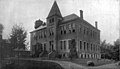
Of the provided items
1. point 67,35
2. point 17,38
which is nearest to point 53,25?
point 67,35

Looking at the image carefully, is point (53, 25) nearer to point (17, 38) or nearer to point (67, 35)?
point (67, 35)

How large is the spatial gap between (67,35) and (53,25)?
12.8 feet

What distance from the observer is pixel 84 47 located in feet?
68.9

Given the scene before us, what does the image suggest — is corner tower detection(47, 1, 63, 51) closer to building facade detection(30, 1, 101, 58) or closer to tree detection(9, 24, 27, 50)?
building facade detection(30, 1, 101, 58)

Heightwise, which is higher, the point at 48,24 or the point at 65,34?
the point at 48,24

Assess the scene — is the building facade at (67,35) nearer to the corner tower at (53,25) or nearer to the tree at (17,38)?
the corner tower at (53,25)

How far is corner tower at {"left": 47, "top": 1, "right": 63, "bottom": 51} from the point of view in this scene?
22.1m

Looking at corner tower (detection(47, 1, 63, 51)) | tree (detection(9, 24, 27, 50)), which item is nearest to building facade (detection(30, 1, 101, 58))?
corner tower (detection(47, 1, 63, 51))

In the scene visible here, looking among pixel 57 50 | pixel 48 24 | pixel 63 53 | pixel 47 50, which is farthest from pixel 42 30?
pixel 63 53

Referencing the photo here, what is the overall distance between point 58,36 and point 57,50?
2682mm

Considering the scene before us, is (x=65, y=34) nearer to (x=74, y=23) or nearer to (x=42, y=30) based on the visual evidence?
(x=74, y=23)

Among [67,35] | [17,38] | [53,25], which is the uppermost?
[53,25]

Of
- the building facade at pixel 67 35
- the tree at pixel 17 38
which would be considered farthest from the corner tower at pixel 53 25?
the tree at pixel 17 38

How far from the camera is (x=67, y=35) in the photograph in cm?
2047
